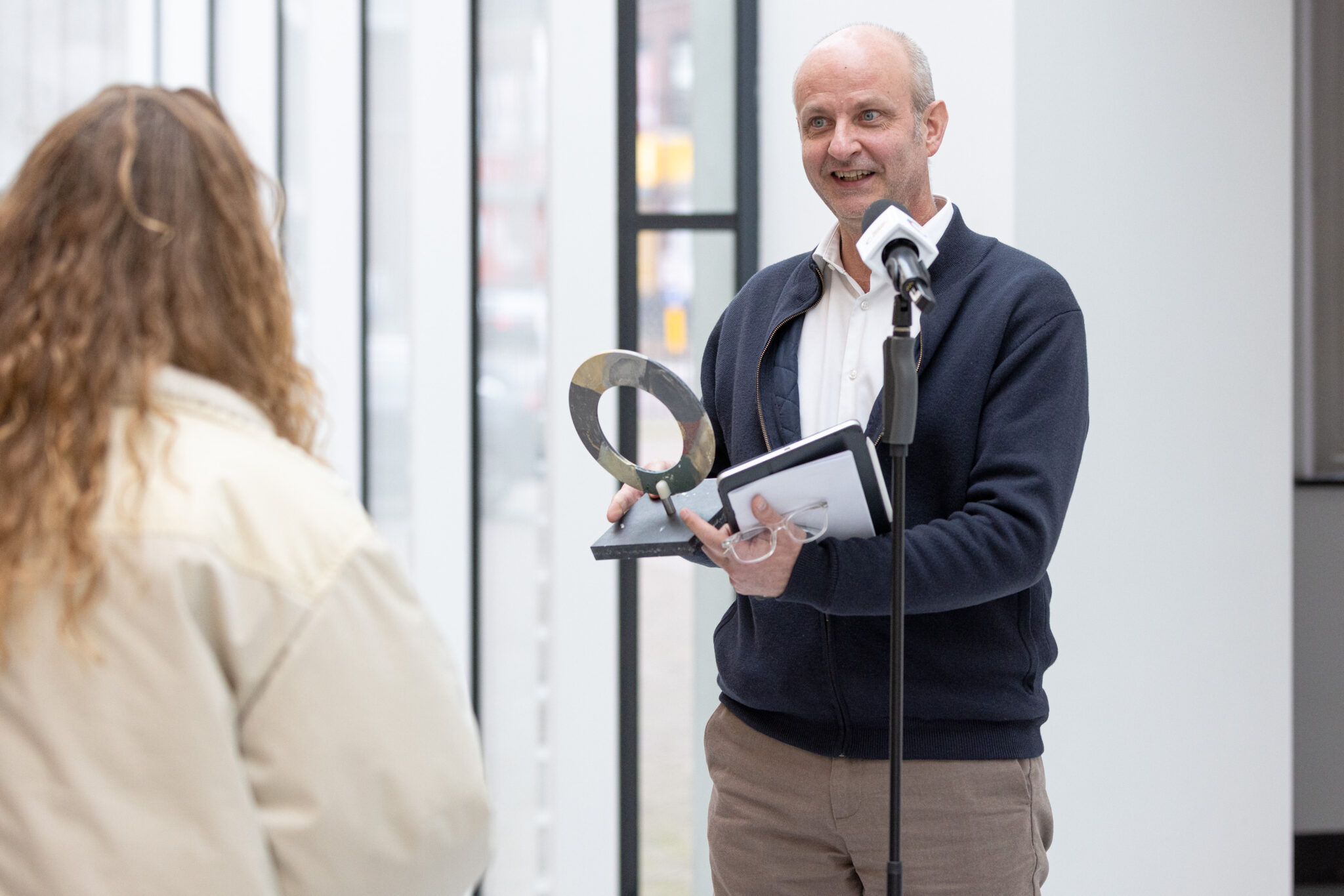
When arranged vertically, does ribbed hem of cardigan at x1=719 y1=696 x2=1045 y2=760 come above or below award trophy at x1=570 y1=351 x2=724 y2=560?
below

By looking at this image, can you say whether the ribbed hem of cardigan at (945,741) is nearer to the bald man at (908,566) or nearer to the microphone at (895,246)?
the bald man at (908,566)

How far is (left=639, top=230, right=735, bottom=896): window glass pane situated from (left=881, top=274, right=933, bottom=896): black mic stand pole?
1.51 meters

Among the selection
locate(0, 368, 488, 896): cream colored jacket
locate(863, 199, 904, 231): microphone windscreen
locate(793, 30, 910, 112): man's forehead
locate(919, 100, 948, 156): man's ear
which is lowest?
locate(0, 368, 488, 896): cream colored jacket

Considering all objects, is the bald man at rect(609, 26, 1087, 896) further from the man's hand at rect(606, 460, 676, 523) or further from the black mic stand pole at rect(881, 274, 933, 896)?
the black mic stand pole at rect(881, 274, 933, 896)

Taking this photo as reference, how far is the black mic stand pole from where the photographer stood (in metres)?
1.14

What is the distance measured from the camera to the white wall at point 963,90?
6.61 feet

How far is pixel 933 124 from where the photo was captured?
159 cm

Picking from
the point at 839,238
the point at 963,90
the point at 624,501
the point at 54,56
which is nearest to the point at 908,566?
the point at 624,501

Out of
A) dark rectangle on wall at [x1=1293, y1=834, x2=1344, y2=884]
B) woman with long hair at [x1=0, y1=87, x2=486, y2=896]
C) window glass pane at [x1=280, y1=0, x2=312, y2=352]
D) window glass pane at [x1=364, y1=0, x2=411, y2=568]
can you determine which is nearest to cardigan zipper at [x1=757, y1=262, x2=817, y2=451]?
woman with long hair at [x1=0, y1=87, x2=486, y2=896]

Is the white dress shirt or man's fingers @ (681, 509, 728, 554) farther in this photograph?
the white dress shirt

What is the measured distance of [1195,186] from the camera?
2080mm

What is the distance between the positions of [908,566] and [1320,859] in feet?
7.81

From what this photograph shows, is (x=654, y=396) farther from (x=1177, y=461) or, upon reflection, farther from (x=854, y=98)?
(x=1177, y=461)

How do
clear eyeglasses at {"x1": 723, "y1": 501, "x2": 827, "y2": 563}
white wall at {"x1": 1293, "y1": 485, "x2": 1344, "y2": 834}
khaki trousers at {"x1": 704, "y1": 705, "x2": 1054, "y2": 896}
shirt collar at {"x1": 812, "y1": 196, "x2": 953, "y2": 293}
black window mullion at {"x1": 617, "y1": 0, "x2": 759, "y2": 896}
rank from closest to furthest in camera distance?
1. clear eyeglasses at {"x1": 723, "y1": 501, "x2": 827, "y2": 563}
2. khaki trousers at {"x1": 704, "y1": 705, "x2": 1054, "y2": 896}
3. shirt collar at {"x1": 812, "y1": 196, "x2": 953, "y2": 293}
4. black window mullion at {"x1": 617, "y1": 0, "x2": 759, "y2": 896}
5. white wall at {"x1": 1293, "y1": 485, "x2": 1344, "y2": 834}
